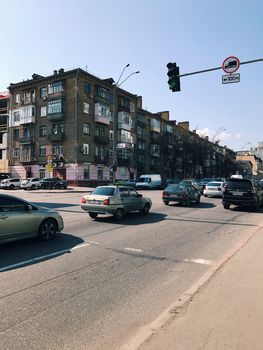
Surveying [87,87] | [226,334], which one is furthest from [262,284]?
[87,87]

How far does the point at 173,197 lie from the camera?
816 inches

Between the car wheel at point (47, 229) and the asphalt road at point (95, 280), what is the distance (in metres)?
0.27

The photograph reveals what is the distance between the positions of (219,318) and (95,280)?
98.7 inches

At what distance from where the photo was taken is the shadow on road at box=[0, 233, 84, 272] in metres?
7.13

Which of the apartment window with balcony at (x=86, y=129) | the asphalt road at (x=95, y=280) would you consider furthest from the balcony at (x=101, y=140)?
the asphalt road at (x=95, y=280)

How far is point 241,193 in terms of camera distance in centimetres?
1903

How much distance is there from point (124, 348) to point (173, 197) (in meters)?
17.3

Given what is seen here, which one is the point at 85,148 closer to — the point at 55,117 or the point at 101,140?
the point at 101,140

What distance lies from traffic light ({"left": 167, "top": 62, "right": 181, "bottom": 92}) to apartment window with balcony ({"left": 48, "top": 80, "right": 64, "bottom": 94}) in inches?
1569

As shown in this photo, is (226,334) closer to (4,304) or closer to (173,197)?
(4,304)

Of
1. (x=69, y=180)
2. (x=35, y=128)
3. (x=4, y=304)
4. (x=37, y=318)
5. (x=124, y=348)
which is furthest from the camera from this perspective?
(x=35, y=128)

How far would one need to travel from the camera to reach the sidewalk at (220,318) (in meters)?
3.65

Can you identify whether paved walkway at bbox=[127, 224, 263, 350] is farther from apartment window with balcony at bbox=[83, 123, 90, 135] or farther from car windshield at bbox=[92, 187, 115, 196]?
apartment window with balcony at bbox=[83, 123, 90, 135]

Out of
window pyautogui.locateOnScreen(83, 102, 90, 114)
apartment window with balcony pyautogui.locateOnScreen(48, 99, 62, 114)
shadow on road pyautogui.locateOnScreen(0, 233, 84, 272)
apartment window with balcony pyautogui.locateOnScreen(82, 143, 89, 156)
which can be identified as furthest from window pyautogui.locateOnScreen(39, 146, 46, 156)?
shadow on road pyautogui.locateOnScreen(0, 233, 84, 272)
